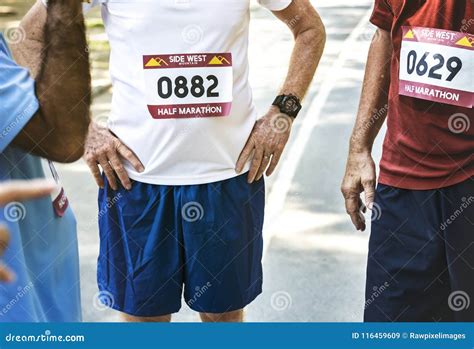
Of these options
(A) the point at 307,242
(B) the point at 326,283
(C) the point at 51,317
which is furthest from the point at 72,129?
Result: (A) the point at 307,242

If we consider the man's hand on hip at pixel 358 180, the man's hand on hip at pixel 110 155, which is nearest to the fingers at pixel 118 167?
the man's hand on hip at pixel 110 155

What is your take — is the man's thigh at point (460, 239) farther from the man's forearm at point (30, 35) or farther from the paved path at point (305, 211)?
the man's forearm at point (30, 35)

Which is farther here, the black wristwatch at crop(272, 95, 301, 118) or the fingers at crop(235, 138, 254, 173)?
the black wristwatch at crop(272, 95, 301, 118)

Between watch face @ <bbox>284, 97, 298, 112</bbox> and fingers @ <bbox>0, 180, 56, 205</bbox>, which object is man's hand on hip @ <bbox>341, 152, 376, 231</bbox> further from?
fingers @ <bbox>0, 180, 56, 205</bbox>

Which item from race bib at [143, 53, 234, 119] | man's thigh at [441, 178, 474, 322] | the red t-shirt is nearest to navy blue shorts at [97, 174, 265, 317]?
race bib at [143, 53, 234, 119]

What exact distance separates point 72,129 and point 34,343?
839 mm

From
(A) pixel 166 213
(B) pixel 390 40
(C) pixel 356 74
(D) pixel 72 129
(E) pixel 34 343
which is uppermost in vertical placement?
(D) pixel 72 129

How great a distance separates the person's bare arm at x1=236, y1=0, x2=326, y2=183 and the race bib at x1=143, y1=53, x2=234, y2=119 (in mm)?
182

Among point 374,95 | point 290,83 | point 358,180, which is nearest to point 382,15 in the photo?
point 374,95

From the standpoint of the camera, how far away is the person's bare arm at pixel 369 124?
105 inches

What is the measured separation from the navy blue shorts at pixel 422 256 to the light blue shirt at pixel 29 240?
99 cm

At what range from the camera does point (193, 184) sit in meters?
2.53

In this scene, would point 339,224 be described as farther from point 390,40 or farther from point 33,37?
point 33,37

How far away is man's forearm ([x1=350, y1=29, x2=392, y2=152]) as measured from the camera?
8.70 feet
